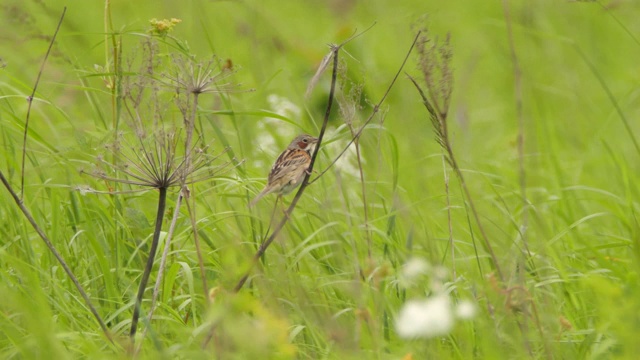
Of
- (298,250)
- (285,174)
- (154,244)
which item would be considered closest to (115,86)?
(285,174)

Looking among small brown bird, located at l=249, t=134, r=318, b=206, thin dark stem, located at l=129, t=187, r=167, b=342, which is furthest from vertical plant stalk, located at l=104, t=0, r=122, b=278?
thin dark stem, located at l=129, t=187, r=167, b=342

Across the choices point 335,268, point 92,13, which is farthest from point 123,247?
point 92,13

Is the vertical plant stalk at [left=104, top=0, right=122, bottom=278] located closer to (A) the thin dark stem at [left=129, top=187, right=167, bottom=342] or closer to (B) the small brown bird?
(B) the small brown bird

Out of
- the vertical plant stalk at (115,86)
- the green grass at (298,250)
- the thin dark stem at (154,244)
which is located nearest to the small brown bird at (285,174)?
the green grass at (298,250)

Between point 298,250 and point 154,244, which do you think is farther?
point 298,250

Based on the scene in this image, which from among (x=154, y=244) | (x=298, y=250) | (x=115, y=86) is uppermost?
(x=115, y=86)

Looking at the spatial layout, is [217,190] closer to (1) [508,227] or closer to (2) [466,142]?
(1) [508,227]

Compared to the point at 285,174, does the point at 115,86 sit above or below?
above

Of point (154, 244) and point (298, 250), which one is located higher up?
point (298, 250)

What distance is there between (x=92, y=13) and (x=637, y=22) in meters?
6.61

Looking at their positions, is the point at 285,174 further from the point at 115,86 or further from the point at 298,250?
the point at 115,86

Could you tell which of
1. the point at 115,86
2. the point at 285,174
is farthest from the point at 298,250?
the point at 115,86

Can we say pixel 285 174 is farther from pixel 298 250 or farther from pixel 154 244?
pixel 154 244

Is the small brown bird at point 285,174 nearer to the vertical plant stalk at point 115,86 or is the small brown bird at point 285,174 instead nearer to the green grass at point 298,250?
the green grass at point 298,250
